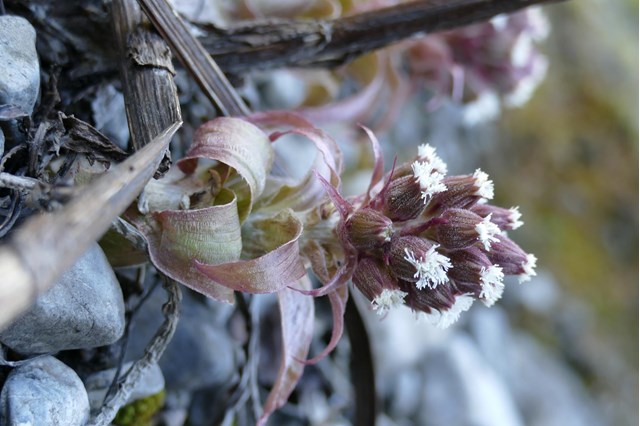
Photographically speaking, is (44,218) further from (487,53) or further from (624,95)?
(624,95)

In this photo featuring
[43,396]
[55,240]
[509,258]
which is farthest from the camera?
[509,258]

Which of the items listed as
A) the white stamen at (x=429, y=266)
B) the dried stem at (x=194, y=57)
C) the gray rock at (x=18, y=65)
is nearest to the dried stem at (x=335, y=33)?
the dried stem at (x=194, y=57)

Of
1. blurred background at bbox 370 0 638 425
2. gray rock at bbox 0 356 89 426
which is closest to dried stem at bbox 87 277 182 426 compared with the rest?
gray rock at bbox 0 356 89 426

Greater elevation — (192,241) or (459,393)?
(459,393)

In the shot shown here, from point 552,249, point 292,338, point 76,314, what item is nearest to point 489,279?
point 292,338

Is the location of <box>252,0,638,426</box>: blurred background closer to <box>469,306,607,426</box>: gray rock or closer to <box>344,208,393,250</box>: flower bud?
<box>469,306,607,426</box>: gray rock

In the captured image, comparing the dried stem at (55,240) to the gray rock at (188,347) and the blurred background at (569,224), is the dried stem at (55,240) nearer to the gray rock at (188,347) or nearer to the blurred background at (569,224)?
the gray rock at (188,347)

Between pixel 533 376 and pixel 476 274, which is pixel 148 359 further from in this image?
pixel 533 376

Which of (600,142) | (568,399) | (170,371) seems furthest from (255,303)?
(600,142)
